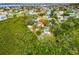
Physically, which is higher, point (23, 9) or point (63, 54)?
point (23, 9)

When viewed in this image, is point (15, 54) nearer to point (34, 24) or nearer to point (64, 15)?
point (34, 24)

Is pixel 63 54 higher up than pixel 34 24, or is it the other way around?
pixel 34 24

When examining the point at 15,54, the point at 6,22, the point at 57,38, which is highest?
the point at 6,22

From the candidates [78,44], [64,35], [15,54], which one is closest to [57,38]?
[64,35]

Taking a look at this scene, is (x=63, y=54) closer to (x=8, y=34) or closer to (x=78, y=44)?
(x=78, y=44)

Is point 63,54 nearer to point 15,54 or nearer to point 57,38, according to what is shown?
point 57,38
